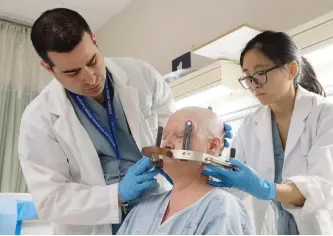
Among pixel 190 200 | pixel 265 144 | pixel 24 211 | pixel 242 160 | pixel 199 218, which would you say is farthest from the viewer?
pixel 24 211

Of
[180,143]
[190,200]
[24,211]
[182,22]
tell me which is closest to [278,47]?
[180,143]

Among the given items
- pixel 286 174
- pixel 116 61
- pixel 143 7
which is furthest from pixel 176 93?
pixel 143 7

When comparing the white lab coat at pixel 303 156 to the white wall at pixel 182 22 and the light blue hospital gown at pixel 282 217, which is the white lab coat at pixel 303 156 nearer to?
the light blue hospital gown at pixel 282 217

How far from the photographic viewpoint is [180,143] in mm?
1222

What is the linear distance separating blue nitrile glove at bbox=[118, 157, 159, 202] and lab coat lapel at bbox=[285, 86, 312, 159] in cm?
58

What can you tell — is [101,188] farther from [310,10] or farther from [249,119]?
[310,10]

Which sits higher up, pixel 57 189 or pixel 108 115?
pixel 108 115

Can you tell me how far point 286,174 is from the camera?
1.47 metres

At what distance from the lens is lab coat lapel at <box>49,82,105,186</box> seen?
143cm

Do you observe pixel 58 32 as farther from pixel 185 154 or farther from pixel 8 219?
pixel 8 219

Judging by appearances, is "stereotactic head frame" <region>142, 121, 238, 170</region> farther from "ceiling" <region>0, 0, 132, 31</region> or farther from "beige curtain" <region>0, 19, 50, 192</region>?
"beige curtain" <region>0, 19, 50, 192</region>

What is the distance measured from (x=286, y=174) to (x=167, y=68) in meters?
1.59

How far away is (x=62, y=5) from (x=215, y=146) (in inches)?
115

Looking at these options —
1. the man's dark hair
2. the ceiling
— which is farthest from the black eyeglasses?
the ceiling
